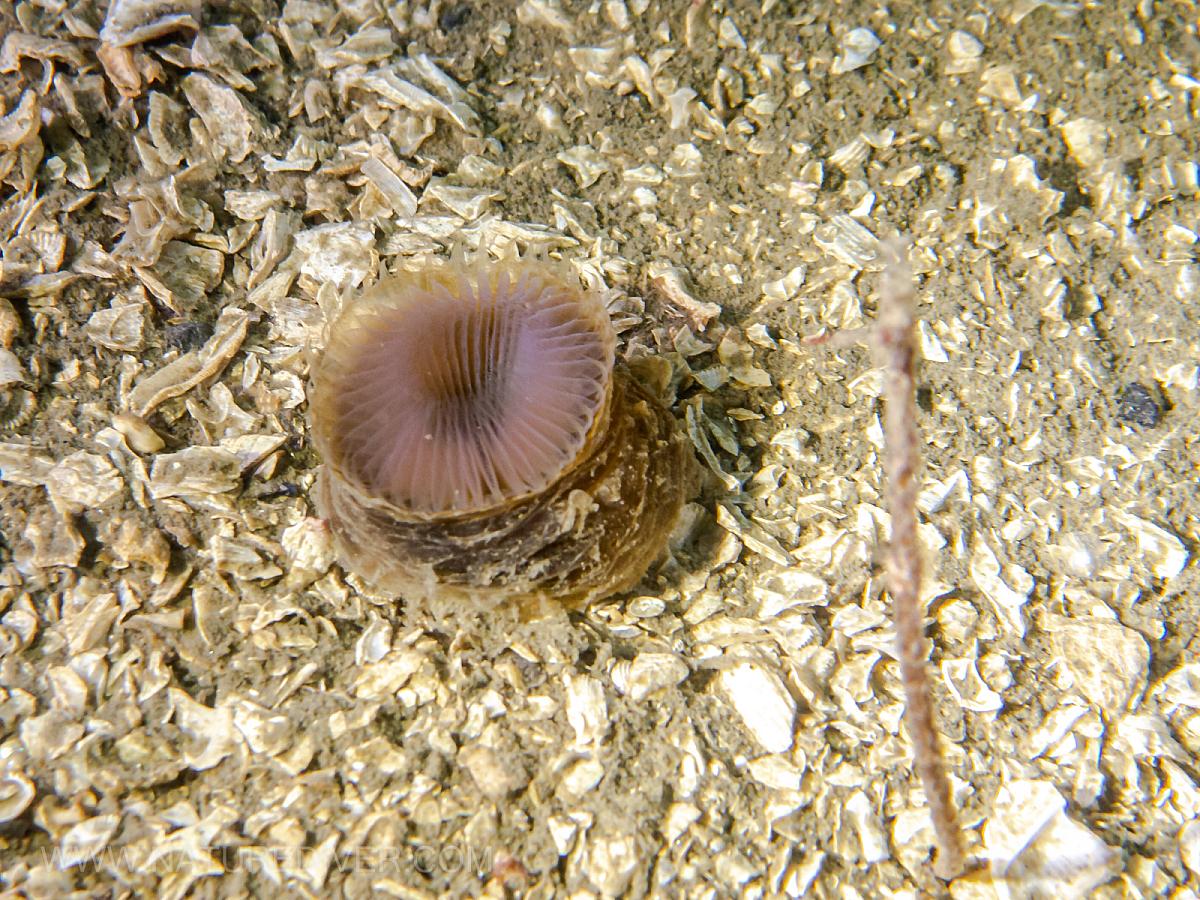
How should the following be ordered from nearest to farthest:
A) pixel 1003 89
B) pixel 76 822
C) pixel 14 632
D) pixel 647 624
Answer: pixel 76 822 < pixel 14 632 < pixel 647 624 < pixel 1003 89

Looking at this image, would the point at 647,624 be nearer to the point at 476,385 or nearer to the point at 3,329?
the point at 476,385

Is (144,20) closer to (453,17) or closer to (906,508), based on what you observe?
(453,17)

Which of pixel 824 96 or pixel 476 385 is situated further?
pixel 824 96

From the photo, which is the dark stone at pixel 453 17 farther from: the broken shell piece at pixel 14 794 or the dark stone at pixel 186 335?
the broken shell piece at pixel 14 794

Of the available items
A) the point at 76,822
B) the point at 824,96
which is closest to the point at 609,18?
the point at 824,96

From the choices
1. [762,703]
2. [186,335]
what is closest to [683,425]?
[762,703]

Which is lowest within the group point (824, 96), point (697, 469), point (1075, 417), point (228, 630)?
point (228, 630)

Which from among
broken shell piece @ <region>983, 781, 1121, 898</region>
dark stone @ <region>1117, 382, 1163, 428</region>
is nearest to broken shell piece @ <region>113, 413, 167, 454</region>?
broken shell piece @ <region>983, 781, 1121, 898</region>
